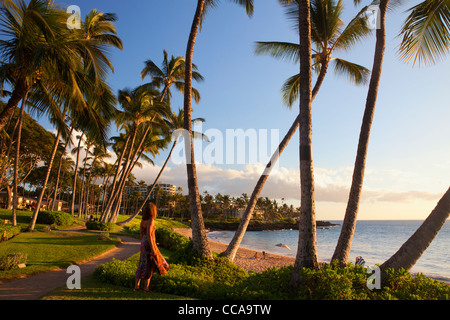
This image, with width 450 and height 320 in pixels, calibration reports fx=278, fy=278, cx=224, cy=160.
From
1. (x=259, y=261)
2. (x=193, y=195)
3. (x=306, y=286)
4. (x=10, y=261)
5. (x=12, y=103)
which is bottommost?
(x=259, y=261)

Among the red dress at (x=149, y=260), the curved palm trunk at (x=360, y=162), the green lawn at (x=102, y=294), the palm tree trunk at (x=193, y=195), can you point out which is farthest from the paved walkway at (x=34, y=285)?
the curved palm trunk at (x=360, y=162)

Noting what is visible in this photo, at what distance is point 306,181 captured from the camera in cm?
618

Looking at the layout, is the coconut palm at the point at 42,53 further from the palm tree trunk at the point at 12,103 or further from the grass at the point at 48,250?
the grass at the point at 48,250

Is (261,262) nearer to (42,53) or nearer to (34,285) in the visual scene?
(34,285)

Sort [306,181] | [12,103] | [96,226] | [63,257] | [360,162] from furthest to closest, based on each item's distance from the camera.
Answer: [96,226] → [63,257] → [12,103] → [360,162] → [306,181]

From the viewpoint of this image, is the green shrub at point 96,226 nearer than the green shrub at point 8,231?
No

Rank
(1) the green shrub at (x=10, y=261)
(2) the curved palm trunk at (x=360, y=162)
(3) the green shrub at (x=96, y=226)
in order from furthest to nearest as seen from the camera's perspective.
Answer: (3) the green shrub at (x=96, y=226) < (1) the green shrub at (x=10, y=261) < (2) the curved palm trunk at (x=360, y=162)

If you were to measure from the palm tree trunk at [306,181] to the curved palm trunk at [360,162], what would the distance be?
43.8 inches

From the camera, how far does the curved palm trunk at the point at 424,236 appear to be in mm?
5398

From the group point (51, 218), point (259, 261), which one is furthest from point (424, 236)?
point (51, 218)

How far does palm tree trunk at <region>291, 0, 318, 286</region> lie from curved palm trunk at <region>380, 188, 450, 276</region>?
5.54 feet

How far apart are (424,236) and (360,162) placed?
6.82 ft

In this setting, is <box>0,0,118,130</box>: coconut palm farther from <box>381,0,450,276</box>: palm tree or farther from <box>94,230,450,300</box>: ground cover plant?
<box>381,0,450,276</box>: palm tree
